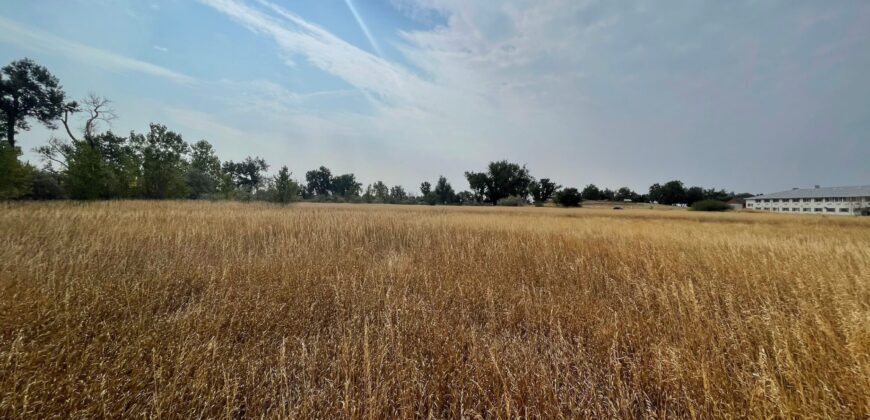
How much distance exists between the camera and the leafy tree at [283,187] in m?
26.1

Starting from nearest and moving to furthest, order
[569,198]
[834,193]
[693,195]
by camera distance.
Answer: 1. [569,198]
2. [834,193]
3. [693,195]

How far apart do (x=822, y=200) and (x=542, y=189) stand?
184ft

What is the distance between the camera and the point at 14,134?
2589 cm

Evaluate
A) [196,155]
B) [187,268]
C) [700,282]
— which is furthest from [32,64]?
[700,282]

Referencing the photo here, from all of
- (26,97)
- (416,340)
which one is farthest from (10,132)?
(416,340)

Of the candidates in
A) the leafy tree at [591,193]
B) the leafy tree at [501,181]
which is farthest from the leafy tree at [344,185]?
the leafy tree at [591,193]

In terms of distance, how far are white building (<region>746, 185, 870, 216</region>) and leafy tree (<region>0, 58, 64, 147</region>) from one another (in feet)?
355

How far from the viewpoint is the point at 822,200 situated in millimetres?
58219

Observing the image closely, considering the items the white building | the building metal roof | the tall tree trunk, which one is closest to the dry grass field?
the tall tree trunk

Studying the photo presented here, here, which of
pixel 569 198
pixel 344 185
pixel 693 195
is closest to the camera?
pixel 569 198

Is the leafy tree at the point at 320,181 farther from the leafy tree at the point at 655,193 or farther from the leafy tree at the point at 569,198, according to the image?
the leafy tree at the point at 655,193

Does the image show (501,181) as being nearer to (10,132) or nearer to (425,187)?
(425,187)

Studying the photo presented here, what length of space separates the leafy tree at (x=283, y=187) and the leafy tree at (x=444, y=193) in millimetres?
47152

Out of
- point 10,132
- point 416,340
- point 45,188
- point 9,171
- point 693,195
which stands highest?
point 10,132
